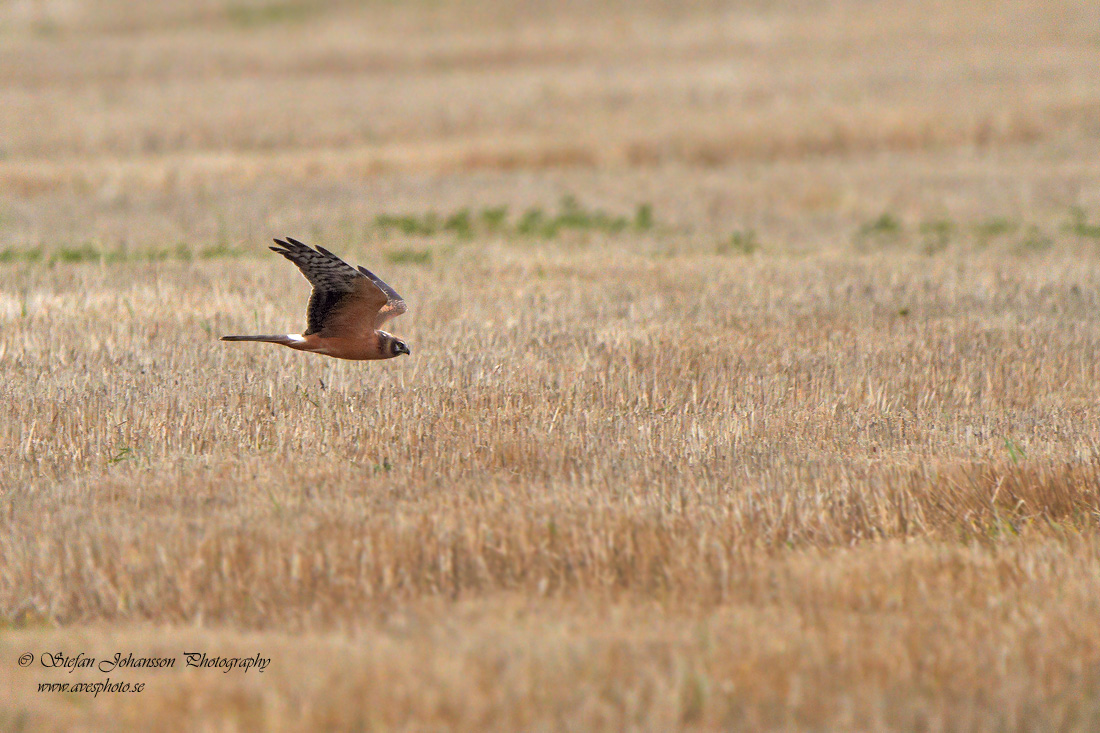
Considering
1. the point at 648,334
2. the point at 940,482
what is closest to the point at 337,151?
the point at 648,334

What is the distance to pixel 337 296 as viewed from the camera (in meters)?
8.53

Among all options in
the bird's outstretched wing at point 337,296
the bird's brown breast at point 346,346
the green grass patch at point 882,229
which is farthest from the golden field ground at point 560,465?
the bird's outstretched wing at point 337,296

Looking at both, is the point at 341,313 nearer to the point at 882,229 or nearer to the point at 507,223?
the point at 507,223

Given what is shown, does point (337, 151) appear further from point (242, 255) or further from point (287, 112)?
point (242, 255)

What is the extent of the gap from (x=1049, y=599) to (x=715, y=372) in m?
4.52

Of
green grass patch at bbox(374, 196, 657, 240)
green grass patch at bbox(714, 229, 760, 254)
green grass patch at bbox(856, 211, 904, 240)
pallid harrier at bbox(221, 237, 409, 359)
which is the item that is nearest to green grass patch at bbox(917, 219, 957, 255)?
green grass patch at bbox(856, 211, 904, 240)

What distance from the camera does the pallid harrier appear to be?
8.27m

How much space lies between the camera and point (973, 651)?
4914mm

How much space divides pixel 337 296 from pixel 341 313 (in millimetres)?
115

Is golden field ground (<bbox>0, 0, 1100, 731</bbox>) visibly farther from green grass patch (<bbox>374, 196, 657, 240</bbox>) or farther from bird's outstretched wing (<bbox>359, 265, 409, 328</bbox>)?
bird's outstretched wing (<bbox>359, 265, 409, 328</bbox>)

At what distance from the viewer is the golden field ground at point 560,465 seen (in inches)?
183

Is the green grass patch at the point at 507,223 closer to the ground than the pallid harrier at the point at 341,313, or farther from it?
closer to the ground

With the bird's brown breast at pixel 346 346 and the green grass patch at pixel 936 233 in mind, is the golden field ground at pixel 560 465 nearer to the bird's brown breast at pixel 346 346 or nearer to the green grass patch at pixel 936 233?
the green grass patch at pixel 936 233

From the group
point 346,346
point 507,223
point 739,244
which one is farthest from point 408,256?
point 346,346
